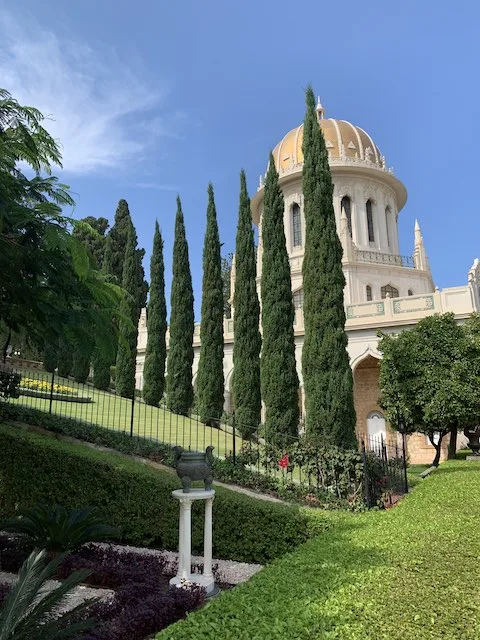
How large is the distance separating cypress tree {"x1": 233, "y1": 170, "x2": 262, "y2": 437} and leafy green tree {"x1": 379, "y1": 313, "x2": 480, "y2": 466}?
19.0 ft

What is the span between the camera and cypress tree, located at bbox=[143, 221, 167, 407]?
85.1ft

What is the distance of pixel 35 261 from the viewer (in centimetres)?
453

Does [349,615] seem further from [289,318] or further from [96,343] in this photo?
[289,318]

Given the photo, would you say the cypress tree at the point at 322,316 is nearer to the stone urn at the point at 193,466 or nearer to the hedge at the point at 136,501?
the hedge at the point at 136,501

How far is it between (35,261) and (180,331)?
20932 millimetres

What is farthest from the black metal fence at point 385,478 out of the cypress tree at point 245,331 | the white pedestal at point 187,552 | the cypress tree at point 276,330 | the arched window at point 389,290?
the arched window at point 389,290

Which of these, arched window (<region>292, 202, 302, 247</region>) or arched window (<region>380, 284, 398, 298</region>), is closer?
arched window (<region>380, 284, 398, 298</region>)

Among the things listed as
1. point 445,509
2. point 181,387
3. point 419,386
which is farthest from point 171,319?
point 445,509

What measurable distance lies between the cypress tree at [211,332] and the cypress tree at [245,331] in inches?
63.7

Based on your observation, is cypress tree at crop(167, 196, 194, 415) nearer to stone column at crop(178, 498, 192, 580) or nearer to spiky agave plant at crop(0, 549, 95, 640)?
stone column at crop(178, 498, 192, 580)

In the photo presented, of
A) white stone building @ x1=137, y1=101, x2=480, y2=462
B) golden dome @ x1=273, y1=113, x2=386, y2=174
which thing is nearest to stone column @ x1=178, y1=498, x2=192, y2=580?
white stone building @ x1=137, y1=101, x2=480, y2=462

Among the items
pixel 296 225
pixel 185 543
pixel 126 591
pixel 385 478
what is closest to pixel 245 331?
pixel 385 478

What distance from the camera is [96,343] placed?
15.9 feet

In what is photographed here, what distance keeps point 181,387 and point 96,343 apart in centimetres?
1972
